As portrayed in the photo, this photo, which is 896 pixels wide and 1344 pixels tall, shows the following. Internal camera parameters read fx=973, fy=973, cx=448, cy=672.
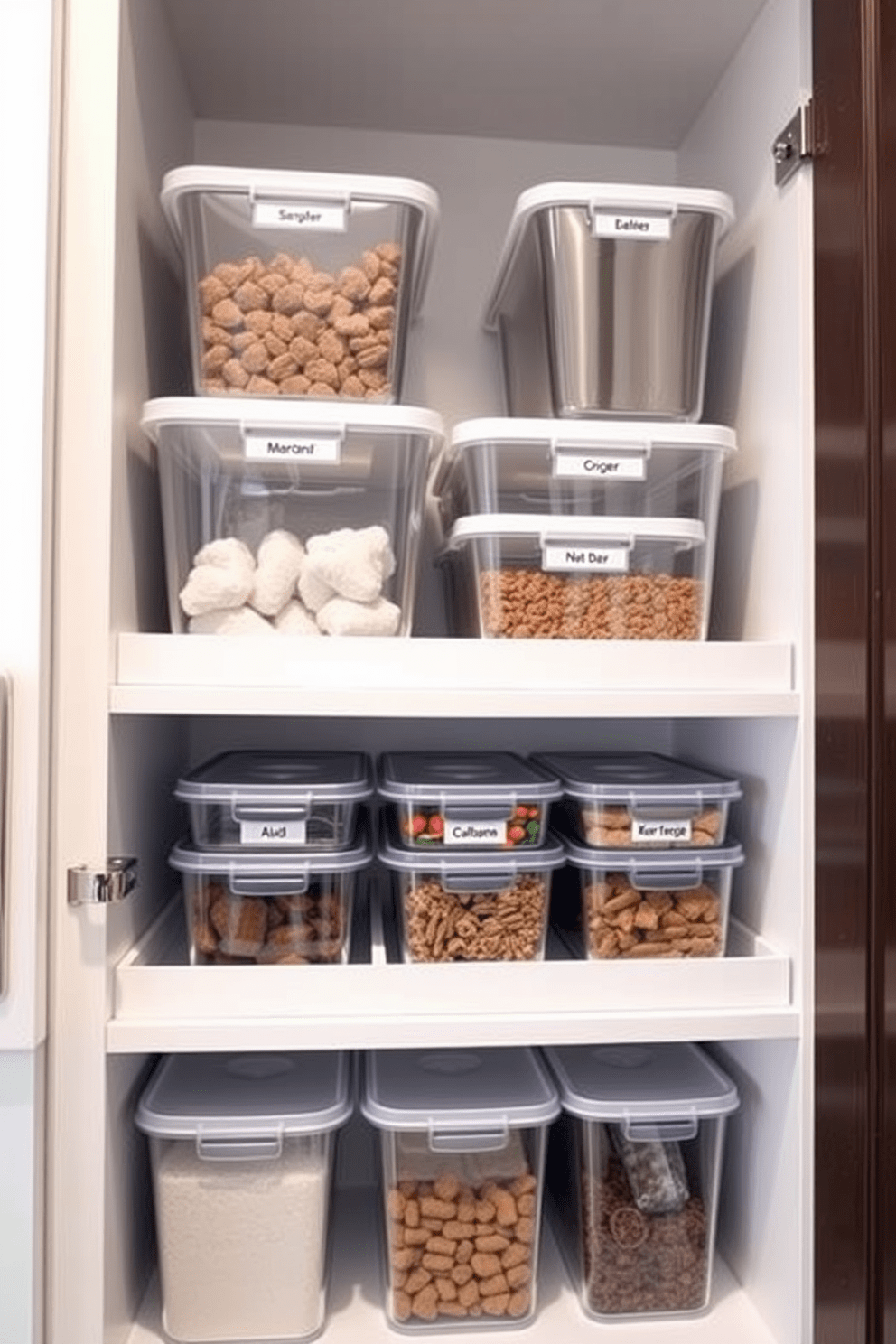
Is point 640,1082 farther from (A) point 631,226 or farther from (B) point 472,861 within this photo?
(A) point 631,226

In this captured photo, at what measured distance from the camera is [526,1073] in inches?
38.4

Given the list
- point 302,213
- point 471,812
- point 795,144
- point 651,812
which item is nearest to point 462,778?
point 471,812

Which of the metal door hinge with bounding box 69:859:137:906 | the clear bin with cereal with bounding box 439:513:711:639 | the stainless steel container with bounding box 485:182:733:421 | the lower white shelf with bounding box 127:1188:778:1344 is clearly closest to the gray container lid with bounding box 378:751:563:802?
the clear bin with cereal with bounding box 439:513:711:639

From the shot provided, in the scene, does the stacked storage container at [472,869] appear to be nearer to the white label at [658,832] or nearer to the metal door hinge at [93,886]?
the white label at [658,832]

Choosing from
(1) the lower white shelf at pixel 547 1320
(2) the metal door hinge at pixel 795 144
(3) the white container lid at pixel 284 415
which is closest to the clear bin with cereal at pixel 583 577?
(3) the white container lid at pixel 284 415

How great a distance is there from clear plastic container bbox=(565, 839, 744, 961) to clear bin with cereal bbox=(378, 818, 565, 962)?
0.15ft

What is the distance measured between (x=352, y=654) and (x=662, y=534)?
305 millimetres

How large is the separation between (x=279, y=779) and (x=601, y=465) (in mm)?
422

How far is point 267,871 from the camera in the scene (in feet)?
2.81

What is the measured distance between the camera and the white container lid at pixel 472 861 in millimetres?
862

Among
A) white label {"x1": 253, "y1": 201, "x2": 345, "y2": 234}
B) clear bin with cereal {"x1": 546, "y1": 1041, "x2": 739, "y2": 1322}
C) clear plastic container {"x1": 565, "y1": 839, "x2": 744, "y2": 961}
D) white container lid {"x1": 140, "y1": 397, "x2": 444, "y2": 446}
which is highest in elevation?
white label {"x1": 253, "y1": 201, "x2": 345, "y2": 234}

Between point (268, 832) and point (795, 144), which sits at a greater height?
point (795, 144)

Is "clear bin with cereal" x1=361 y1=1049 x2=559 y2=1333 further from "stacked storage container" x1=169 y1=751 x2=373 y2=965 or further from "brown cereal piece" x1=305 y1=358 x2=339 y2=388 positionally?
"brown cereal piece" x1=305 y1=358 x2=339 y2=388

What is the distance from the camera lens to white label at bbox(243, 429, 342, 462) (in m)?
0.85
